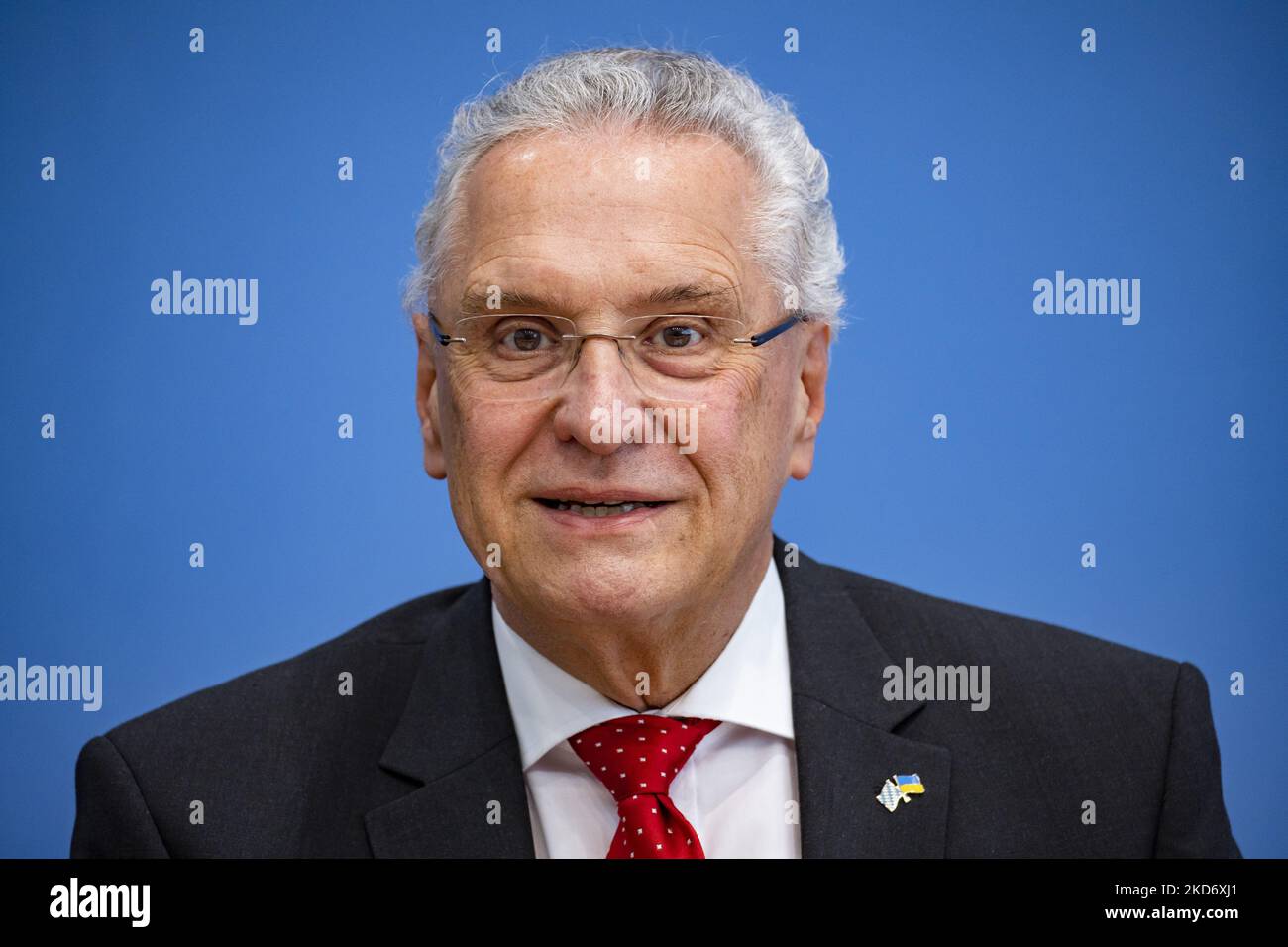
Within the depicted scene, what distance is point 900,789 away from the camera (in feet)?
8.04

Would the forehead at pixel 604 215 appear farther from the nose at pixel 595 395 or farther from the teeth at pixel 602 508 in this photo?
the teeth at pixel 602 508

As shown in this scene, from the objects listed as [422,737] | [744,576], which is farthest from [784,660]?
[422,737]

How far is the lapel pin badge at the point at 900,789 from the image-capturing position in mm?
2436

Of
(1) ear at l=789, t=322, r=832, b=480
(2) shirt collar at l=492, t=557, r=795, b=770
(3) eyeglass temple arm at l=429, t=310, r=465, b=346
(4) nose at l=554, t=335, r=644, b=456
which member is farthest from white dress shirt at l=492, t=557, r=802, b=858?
(3) eyeglass temple arm at l=429, t=310, r=465, b=346

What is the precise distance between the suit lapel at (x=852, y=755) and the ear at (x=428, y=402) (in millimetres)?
737

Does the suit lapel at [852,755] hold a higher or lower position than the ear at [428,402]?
lower

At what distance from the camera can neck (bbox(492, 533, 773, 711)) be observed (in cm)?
240

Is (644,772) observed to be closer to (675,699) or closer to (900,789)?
(675,699)

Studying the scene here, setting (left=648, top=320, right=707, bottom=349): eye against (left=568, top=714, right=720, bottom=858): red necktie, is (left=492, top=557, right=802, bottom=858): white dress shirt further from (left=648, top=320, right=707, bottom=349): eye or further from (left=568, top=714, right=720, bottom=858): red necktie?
(left=648, top=320, right=707, bottom=349): eye

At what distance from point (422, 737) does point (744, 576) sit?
0.67 metres

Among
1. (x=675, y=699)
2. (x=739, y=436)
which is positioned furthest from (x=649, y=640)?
(x=739, y=436)

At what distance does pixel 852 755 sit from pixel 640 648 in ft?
1.41

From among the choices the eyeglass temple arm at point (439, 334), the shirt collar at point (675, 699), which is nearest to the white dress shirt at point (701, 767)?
the shirt collar at point (675, 699)
